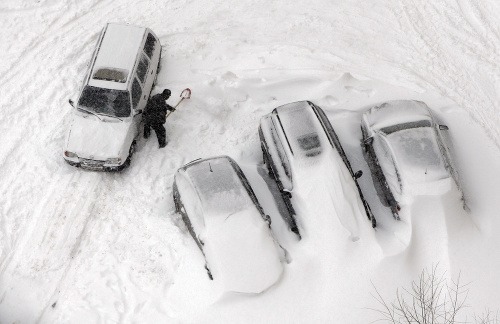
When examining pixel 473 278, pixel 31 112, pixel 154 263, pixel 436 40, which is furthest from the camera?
pixel 436 40

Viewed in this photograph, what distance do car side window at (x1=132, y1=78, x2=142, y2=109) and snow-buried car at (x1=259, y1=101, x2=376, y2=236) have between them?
2605 millimetres

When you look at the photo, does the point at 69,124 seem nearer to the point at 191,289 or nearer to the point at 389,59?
the point at 191,289

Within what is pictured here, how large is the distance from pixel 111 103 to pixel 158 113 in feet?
3.19

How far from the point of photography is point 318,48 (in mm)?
12875

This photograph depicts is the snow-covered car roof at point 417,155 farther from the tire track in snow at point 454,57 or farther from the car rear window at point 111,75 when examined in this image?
the car rear window at point 111,75

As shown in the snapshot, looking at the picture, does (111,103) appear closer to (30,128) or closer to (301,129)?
(30,128)

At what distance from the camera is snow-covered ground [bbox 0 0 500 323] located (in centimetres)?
946

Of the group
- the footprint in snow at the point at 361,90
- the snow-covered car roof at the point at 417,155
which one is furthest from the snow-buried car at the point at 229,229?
the footprint in snow at the point at 361,90

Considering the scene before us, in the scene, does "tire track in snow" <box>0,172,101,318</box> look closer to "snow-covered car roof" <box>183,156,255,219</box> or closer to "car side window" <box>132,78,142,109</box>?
"car side window" <box>132,78,142,109</box>

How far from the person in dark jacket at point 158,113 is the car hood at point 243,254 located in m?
A: 2.78

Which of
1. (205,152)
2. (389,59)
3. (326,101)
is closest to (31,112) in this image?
(205,152)

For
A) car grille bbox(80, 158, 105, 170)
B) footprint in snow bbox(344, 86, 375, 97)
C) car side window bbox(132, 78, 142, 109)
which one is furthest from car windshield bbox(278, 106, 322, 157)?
car grille bbox(80, 158, 105, 170)

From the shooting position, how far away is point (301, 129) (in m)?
10.5

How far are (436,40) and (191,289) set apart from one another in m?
8.03
